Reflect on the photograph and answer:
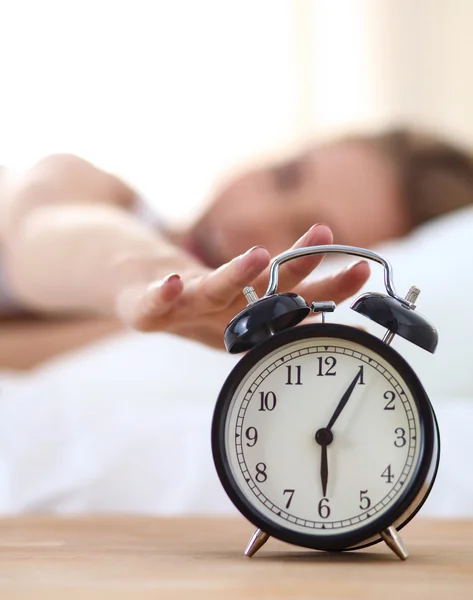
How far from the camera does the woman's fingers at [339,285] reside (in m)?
0.75

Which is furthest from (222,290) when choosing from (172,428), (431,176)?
(431,176)

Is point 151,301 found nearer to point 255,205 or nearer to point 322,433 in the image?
point 322,433

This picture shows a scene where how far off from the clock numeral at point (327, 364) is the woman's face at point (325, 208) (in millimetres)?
1370

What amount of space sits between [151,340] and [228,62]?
44.6 inches

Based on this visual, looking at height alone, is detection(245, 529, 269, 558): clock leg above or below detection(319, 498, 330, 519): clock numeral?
below

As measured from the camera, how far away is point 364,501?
639mm

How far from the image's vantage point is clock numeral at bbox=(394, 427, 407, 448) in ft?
2.10

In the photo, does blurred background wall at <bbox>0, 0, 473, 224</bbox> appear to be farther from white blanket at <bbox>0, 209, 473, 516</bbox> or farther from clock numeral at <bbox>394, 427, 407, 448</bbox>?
clock numeral at <bbox>394, 427, 407, 448</bbox>

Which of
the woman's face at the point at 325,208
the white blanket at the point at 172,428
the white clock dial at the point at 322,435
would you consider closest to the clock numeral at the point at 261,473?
the white clock dial at the point at 322,435

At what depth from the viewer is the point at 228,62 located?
7.85 feet

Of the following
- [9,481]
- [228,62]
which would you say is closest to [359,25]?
[228,62]

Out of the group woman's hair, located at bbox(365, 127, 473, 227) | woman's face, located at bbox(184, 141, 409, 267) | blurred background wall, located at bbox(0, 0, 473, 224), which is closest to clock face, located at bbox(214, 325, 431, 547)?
woman's face, located at bbox(184, 141, 409, 267)

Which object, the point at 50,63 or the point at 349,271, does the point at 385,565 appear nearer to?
the point at 349,271

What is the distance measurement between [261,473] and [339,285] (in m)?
0.22
